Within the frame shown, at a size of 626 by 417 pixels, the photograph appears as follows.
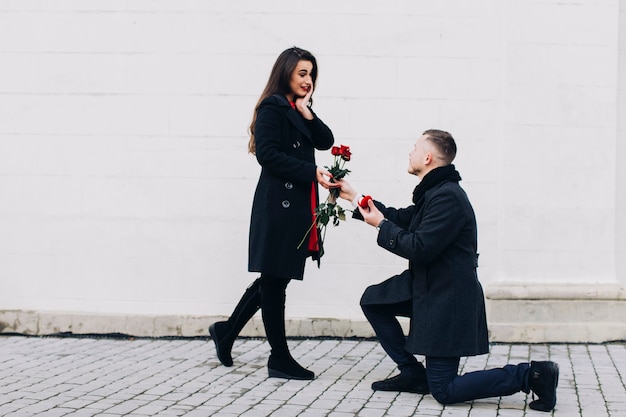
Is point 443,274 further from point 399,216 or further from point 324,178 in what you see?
point 324,178

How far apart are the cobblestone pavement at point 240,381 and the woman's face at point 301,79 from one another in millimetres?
1721

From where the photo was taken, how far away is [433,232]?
4.90 m

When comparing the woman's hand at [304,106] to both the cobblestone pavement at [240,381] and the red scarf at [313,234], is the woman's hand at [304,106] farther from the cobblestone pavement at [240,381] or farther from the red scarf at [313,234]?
the cobblestone pavement at [240,381]

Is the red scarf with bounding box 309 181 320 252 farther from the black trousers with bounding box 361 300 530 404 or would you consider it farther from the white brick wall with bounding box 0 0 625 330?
the white brick wall with bounding box 0 0 625 330

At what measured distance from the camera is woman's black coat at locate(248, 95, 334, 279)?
5602 mm

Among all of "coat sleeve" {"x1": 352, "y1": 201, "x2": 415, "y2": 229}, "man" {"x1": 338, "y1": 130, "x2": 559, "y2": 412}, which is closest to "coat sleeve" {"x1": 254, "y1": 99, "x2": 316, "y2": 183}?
"coat sleeve" {"x1": 352, "y1": 201, "x2": 415, "y2": 229}

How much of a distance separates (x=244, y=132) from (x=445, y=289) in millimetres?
2723

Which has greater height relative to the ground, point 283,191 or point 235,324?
point 283,191

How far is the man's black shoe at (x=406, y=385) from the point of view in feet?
17.3

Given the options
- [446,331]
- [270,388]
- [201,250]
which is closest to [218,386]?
[270,388]

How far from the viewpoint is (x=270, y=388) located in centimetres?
541

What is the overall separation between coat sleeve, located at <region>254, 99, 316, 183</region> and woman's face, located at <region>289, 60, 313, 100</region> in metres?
0.19

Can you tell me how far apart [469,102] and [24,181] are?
134 inches

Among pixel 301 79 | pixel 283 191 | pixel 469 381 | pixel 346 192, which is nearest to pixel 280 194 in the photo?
pixel 283 191
